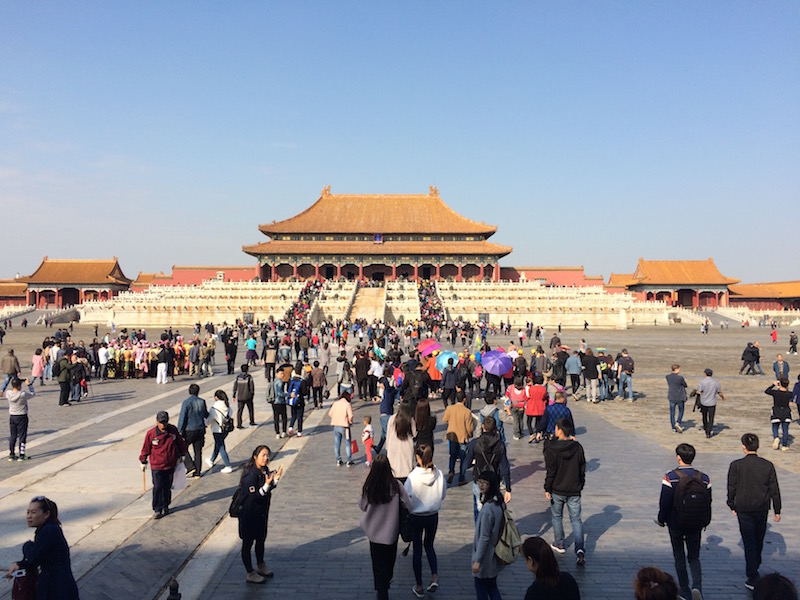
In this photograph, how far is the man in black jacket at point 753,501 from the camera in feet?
17.6

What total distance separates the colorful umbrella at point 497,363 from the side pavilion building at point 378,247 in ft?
170

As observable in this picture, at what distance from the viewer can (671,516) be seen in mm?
5148

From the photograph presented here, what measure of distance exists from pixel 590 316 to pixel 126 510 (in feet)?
136

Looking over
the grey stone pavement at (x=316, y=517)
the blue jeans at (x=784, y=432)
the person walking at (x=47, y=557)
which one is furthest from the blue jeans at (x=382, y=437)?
the blue jeans at (x=784, y=432)

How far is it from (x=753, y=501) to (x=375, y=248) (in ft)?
202

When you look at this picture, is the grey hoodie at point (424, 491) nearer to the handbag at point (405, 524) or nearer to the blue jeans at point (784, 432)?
the handbag at point (405, 524)

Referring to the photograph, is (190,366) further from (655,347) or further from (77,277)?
(77,277)

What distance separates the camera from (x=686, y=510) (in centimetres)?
503

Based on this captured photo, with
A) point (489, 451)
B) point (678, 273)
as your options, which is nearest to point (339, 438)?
point (489, 451)

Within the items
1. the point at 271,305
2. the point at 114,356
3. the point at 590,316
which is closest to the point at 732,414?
the point at 114,356

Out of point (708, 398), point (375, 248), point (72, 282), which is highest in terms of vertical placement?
point (375, 248)

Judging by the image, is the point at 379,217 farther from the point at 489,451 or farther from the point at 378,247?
the point at 489,451

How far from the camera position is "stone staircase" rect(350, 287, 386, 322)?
42812 millimetres

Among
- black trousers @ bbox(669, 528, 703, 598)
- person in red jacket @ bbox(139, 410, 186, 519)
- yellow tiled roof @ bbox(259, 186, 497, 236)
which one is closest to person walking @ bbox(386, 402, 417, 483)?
person in red jacket @ bbox(139, 410, 186, 519)
